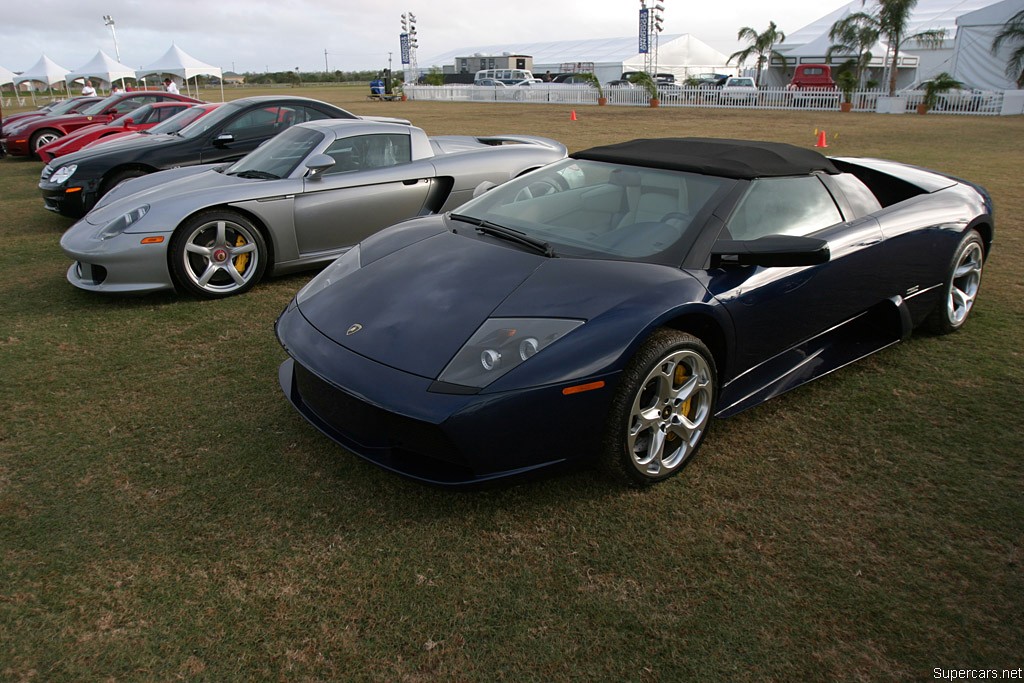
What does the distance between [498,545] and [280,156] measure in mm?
4508

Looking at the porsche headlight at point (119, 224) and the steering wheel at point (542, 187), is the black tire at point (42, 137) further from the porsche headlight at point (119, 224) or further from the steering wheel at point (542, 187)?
the steering wheel at point (542, 187)

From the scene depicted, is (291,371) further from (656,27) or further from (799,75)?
(656,27)

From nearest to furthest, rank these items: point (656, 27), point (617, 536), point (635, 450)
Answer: point (617, 536), point (635, 450), point (656, 27)

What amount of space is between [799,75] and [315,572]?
122 feet

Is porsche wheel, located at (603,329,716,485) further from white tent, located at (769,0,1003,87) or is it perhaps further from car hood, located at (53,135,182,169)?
white tent, located at (769,0,1003,87)

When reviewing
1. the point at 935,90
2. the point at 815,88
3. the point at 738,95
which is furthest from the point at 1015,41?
the point at 738,95

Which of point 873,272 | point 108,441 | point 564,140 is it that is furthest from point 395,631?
point 564,140

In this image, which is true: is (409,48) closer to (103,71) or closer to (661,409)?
(103,71)

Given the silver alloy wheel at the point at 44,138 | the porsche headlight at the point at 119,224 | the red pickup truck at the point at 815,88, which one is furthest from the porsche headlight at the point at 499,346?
the red pickup truck at the point at 815,88

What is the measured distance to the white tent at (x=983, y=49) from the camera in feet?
104

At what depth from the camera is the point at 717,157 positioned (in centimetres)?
366

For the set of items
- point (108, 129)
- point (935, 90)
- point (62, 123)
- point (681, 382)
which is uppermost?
point (935, 90)

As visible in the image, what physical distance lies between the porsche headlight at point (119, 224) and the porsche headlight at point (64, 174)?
10.7 ft

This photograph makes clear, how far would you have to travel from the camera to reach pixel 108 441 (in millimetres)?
3334
